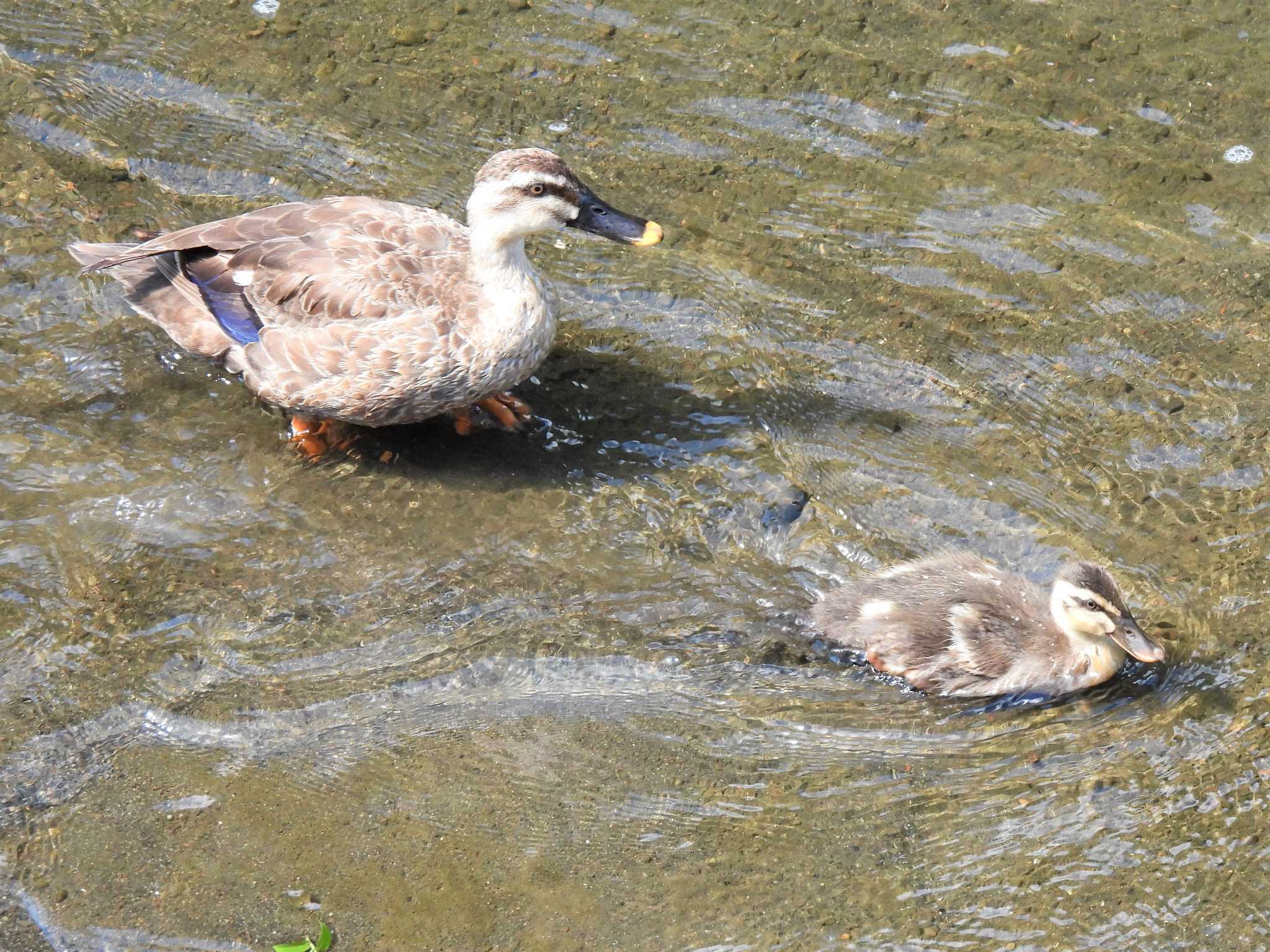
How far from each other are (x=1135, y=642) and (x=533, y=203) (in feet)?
8.45

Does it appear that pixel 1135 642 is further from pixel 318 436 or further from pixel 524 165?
pixel 318 436

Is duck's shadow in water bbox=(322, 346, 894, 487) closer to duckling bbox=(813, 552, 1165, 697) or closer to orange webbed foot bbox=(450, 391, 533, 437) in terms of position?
orange webbed foot bbox=(450, 391, 533, 437)

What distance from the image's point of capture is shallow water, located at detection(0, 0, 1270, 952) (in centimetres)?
382

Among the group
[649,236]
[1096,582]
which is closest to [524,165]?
Result: [649,236]

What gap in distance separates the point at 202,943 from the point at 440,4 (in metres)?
5.04

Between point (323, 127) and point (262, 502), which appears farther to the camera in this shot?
point (323, 127)

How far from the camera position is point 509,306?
4.94m

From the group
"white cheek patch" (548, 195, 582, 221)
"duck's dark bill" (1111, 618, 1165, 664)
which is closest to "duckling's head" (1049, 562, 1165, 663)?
"duck's dark bill" (1111, 618, 1165, 664)

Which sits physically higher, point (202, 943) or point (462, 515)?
point (462, 515)

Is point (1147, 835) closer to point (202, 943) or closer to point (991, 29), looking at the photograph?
point (202, 943)

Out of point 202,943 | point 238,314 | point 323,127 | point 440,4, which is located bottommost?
point 202,943

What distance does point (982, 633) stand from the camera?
4406mm

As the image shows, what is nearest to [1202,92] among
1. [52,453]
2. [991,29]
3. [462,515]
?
[991,29]

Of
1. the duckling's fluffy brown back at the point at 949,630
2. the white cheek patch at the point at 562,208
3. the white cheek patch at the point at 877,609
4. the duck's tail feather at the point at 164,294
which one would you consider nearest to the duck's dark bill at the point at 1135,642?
the duckling's fluffy brown back at the point at 949,630
